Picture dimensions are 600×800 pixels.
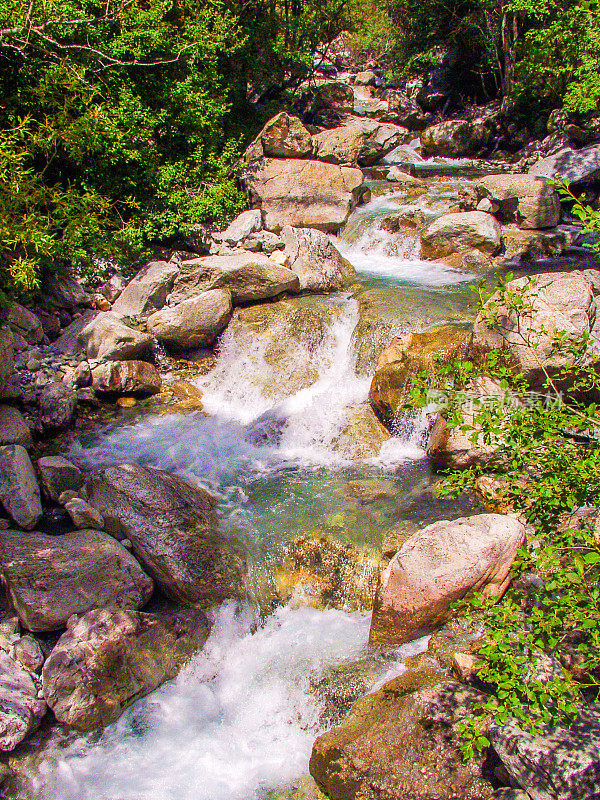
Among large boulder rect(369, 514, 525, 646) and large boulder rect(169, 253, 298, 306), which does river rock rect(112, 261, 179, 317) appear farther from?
large boulder rect(369, 514, 525, 646)

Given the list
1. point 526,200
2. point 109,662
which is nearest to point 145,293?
point 109,662

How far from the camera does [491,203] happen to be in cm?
1333

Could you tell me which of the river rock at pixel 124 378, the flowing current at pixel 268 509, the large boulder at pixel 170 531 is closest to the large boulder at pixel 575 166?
the flowing current at pixel 268 509

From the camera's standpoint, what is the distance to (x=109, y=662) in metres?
4.71

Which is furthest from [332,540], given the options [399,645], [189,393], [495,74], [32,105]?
[495,74]

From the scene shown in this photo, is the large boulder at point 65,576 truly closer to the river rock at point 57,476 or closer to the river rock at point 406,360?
the river rock at point 57,476

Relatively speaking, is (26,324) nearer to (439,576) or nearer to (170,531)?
(170,531)

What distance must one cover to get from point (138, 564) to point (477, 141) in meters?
20.2

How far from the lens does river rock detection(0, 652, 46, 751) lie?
13.9 feet

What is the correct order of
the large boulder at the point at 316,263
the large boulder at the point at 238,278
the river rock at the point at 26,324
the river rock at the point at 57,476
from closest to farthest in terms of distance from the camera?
1. the river rock at the point at 57,476
2. the river rock at the point at 26,324
3. the large boulder at the point at 238,278
4. the large boulder at the point at 316,263

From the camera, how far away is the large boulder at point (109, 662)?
14.9ft

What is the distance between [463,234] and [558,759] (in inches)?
414

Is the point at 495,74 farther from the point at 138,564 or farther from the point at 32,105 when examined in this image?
the point at 138,564

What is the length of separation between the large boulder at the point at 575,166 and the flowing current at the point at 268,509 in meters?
5.52
